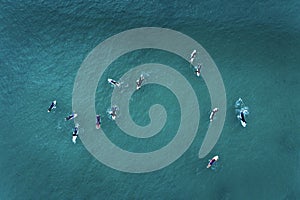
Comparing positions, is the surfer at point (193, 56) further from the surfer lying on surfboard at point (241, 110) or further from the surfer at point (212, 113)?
the surfer lying on surfboard at point (241, 110)

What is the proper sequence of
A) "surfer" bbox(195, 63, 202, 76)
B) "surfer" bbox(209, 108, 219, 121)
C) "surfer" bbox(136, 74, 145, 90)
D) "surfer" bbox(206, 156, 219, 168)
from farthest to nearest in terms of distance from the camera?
"surfer" bbox(195, 63, 202, 76) < "surfer" bbox(136, 74, 145, 90) < "surfer" bbox(209, 108, 219, 121) < "surfer" bbox(206, 156, 219, 168)

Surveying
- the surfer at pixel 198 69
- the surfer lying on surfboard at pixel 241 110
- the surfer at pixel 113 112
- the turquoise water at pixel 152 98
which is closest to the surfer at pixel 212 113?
the turquoise water at pixel 152 98

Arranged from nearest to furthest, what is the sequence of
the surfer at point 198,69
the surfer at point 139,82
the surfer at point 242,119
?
the surfer at point 242,119 < the surfer at point 139,82 < the surfer at point 198,69

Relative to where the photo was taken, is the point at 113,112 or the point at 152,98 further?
the point at 152,98

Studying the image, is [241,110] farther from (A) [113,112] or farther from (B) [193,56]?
(A) [113,112]

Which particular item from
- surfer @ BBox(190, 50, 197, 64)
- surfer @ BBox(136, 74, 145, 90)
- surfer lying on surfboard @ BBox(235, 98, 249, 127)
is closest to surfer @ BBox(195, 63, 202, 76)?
surfer @ BBox(190, 50, 197, 64)

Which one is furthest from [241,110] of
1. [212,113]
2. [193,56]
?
[193,56]

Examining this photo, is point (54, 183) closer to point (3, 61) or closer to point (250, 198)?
point (3, 61)

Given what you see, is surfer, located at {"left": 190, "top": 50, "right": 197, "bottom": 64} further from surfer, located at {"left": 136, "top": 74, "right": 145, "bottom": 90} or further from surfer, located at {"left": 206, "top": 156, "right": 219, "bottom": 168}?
surfer, located at {"left": 206, "top": 156, "right": 219, "bottom": 168}
